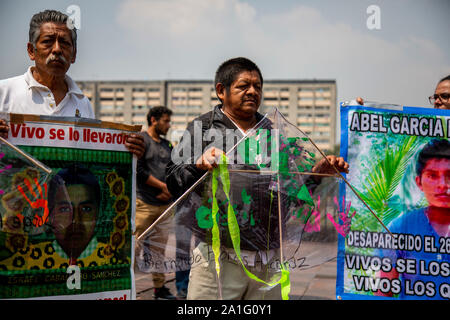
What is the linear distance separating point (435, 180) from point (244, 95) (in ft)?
5.29

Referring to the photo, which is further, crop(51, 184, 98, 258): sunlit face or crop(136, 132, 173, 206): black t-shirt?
crop(136, 132, 173, 206): black t-shirt

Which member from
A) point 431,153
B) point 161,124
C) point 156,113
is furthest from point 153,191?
point 431,153

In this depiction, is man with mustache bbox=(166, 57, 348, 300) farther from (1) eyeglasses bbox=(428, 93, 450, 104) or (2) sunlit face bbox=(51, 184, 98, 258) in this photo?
(1) eyeglasses bbox=(428, 93, 450, 104)

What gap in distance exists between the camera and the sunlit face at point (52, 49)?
248 centimetres

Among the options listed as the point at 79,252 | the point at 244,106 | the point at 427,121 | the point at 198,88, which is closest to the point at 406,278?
the point at 427,121

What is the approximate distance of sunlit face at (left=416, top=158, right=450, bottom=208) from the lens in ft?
10.6

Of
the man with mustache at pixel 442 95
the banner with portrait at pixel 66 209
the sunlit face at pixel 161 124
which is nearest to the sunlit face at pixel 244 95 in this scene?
the banner with portrait at pixel 66 209

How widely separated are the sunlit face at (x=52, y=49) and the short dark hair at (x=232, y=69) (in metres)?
0.85

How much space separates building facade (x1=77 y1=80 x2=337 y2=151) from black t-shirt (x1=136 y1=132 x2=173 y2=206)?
114987mm

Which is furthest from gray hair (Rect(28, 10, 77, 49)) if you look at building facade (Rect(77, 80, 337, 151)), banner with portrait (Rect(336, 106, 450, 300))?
building facade (Rect(77, 80, 337, 151))

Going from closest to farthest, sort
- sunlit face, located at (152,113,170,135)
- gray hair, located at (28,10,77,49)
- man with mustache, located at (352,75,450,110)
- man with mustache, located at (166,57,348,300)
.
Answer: man with mustache, located at (166,57,348,300), gray hair, located at (28,10,77,49), man with mustache, located at (352,75,450,110), sunlit face, located at (152,113,170,135)

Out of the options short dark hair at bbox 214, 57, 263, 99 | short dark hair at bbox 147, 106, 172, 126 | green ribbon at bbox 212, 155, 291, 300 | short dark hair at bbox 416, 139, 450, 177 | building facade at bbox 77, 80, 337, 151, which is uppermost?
building facade at bbox 77, 80, 337, 151

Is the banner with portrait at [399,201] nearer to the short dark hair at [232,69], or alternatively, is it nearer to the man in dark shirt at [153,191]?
the short dark hair at [232,69]
